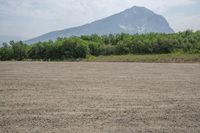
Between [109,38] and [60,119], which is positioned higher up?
[109,38]

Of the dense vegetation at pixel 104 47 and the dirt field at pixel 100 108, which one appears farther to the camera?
the dense vegetation at pixel 104 47

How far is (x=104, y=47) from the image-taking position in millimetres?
57938

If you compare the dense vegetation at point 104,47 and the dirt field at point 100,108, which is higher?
the dense vegetation at point 104,47

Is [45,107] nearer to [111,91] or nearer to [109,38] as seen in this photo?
[111,91]

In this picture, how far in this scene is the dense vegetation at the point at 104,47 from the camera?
5072 centimetres

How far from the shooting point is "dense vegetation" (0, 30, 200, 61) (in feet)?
166

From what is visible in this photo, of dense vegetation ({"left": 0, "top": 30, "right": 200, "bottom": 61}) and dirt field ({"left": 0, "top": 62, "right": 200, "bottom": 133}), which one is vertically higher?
dense vegetation ({"left": 0, "top": 30, "right": 200, "bottom": 61})

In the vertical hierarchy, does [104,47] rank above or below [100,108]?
above

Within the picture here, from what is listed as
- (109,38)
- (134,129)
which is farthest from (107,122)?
(109,38)

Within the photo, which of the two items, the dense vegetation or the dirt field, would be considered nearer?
the dirt field

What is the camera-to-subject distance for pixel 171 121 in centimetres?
829

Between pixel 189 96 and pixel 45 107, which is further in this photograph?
pixel 189 96

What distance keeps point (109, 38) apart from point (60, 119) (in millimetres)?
62707

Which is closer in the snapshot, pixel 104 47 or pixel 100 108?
pixel 100 108
